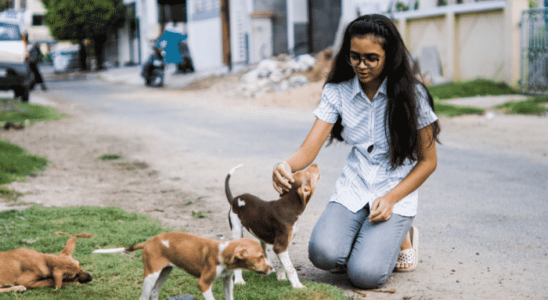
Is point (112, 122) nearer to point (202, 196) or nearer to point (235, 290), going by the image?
point (202, 196)

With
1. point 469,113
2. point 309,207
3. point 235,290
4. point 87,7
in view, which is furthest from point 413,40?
point 87,7

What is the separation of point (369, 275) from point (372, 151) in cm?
73

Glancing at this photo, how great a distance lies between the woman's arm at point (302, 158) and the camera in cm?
275

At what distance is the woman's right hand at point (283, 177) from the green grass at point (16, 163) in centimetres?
386

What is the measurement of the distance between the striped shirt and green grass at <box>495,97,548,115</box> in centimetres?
732

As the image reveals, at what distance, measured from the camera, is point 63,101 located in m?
15.5

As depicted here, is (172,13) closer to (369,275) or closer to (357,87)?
(357,87)

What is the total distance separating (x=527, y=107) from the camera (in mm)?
9703

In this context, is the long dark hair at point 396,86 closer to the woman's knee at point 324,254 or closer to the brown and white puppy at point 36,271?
the woman's knee at point 324,254

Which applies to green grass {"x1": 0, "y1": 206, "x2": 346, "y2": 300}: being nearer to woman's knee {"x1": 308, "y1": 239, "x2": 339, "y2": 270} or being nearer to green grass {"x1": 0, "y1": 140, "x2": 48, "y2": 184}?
woman's knee {"x1": 308, "y1": 239, "x2": 339, "y2": 270}

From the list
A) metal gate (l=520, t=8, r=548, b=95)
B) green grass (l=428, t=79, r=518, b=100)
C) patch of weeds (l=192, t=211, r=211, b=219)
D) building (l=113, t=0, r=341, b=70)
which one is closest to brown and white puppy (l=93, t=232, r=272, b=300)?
patch of weeds (l=192, t=211, r=211, b=219)

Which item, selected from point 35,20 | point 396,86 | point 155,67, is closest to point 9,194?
point 396,86

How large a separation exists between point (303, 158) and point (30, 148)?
606 centimetres

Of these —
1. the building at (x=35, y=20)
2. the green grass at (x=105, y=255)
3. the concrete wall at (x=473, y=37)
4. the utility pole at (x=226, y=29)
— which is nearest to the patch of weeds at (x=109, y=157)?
the green grass at (x=105, y=255)
